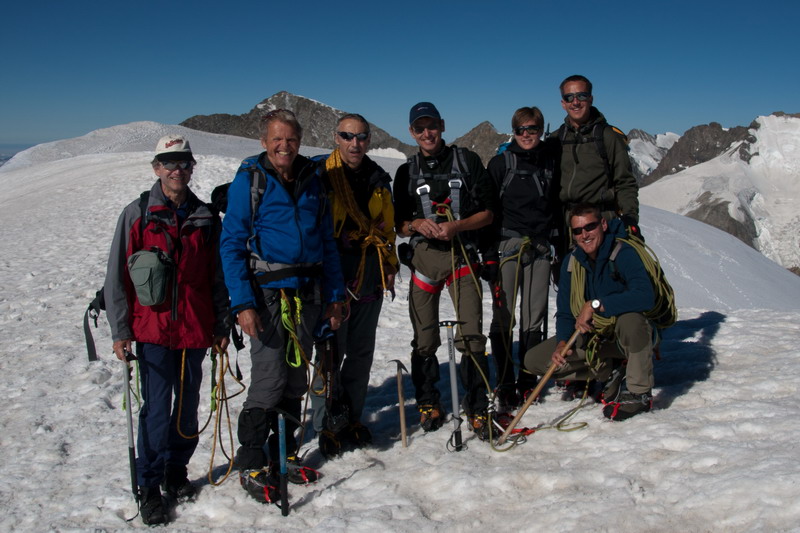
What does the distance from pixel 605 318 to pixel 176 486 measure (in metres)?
3.70

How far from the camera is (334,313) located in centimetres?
475

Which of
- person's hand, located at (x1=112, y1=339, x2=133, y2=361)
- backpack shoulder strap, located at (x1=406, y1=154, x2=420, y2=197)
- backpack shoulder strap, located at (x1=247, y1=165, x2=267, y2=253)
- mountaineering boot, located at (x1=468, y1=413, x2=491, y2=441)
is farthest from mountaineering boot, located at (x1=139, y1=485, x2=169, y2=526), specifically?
backpack shoulder strap, located at (x1=406, y1=154, x2=420, y2=197)

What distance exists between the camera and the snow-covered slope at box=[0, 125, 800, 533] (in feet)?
12.6

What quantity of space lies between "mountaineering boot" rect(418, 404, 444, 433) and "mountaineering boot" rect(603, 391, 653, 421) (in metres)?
1.49

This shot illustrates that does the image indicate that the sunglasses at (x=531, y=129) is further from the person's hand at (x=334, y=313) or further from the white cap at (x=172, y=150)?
the white cap at (x=172, y=150)

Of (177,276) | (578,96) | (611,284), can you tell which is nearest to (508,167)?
(578,96)

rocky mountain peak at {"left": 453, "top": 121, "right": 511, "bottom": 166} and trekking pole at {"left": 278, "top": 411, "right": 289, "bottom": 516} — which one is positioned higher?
rocky mountain peak at {"left": 453, "top": 121, "right": 511, "bottom": 166}

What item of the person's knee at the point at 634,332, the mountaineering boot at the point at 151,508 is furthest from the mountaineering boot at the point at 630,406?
the mountaineering boot at the point at 151,508

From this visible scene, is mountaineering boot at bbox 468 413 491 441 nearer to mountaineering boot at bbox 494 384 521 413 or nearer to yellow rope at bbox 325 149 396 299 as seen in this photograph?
mountaineering boot at bbox 494 384 521 413

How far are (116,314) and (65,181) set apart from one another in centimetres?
1955

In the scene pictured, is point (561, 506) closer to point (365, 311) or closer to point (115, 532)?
point (365, 311)

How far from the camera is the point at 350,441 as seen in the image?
5367 mm

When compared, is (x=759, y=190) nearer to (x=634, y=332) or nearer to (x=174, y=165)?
(x=634, y=332)

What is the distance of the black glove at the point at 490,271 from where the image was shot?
18.0 ft
